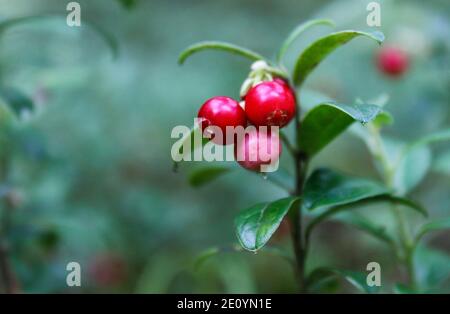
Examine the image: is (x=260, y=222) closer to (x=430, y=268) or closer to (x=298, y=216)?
(x=298, y=216)

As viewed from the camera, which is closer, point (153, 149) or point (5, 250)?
point (5, 250)

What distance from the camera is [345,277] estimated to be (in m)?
1.38

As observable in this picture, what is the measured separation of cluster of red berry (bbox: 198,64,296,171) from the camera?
3.96ft

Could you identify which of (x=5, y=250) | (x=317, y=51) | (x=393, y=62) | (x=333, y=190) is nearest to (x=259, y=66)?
(x=317, y=51)

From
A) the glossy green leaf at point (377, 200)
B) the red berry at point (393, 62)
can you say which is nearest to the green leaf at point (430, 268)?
the glossy green leaf at point (377, 200)

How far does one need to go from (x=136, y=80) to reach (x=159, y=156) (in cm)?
49

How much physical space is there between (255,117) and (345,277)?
460 mm

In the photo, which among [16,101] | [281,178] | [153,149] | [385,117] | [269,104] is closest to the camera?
[269,104]

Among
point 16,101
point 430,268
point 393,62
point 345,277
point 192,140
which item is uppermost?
point 393,62

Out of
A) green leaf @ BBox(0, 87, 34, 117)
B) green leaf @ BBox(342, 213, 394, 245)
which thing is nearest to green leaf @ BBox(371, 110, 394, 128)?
green leaf @ BBox(342, 213, 394, 245)

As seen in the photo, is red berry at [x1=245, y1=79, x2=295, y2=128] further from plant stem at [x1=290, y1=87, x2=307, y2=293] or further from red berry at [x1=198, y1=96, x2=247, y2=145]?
plant stem at [x1=290, y1=87, x2=307, y2=293]

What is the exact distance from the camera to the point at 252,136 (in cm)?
123
